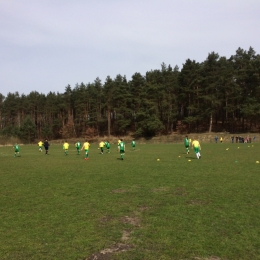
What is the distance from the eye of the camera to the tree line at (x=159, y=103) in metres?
59.1

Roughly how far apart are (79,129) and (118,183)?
79096mm

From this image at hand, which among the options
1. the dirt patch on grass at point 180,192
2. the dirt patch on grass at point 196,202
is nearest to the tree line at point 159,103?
the dirt patch on grass at point 180,192

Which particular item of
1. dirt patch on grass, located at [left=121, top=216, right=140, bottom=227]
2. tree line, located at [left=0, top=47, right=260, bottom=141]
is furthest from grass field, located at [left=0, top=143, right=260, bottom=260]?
tree line, located at [left=0, top=47, right=260, bottom=141]

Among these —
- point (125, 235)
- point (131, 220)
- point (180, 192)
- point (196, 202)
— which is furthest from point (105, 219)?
point (180, 192)

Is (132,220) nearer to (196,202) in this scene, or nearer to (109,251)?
(109,251)

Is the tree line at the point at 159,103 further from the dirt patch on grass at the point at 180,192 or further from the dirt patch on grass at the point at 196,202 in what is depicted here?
the dirt patch on grass at the point at 196,202

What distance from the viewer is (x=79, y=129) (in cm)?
8950

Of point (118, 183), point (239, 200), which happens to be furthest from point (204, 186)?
point (118, 183)

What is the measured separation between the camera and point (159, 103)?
2921 inches

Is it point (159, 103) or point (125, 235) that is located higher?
point (159, 103)

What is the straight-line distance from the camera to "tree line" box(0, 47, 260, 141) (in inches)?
2325

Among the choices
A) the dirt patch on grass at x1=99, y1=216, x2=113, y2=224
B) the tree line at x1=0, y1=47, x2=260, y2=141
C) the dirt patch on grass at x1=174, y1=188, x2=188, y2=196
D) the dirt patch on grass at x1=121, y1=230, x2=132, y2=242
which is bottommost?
the dirt patch on grass at x1=121, y1=230, x2=132, y2=242

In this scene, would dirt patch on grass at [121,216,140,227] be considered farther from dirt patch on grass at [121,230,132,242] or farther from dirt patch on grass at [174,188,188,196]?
dirt patch on grass at [174,188,188,196]

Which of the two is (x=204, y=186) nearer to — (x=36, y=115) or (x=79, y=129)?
(x=79, y=129)
